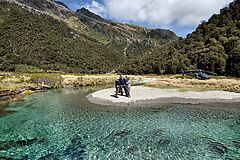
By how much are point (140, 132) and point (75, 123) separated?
8.97 meters

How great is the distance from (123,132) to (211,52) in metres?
103

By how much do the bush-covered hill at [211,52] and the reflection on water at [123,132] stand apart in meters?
75.9

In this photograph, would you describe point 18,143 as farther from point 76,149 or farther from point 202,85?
point 202,85

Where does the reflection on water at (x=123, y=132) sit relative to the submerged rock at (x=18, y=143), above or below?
above

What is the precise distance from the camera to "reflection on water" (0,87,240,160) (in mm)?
19734

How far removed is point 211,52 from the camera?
116 metres

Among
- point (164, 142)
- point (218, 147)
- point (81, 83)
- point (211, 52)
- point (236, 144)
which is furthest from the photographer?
point (211, 52)

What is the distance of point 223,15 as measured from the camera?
15850 centimetres

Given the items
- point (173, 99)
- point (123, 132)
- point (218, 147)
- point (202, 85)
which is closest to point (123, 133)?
point (123, 132)

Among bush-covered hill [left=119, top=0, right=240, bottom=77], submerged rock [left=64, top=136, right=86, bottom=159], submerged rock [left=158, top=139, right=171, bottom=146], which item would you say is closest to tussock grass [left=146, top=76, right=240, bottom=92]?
submerged rock [left=158, top=139, right=171, bottom=146]

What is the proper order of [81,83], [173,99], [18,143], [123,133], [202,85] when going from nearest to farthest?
[18,143] < [123,133] < [173,99] < [202,85] < [81,83]

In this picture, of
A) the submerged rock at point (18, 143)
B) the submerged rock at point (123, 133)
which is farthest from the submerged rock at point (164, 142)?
the submerged rock at point (18, 143)

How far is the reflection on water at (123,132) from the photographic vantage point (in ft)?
64.7

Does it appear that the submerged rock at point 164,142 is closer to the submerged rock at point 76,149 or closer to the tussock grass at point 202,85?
the submerged rock at point 76,149
